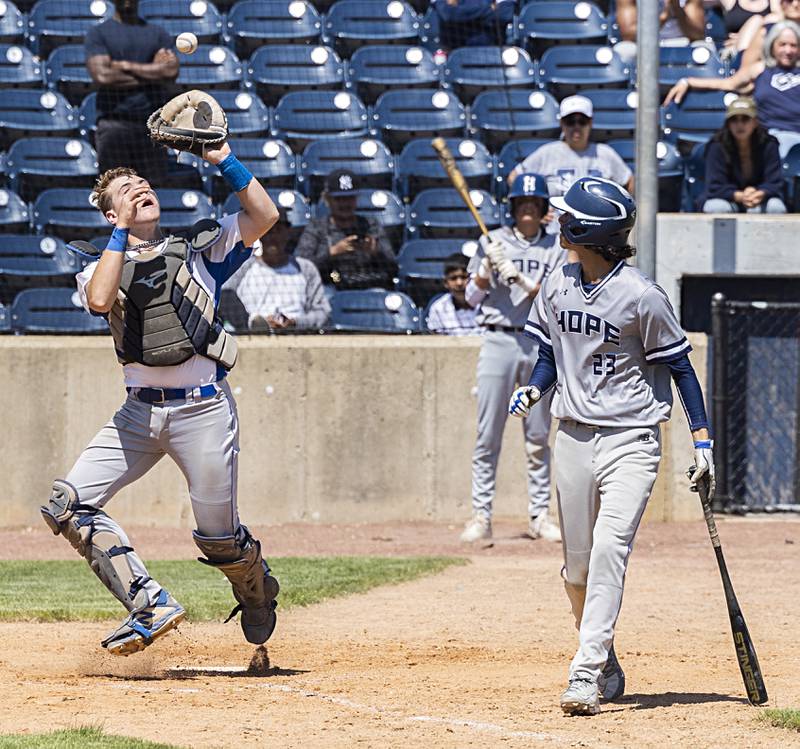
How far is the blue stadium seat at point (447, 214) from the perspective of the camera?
38.3ft

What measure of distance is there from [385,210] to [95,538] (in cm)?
661

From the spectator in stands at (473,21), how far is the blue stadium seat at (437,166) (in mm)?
1310

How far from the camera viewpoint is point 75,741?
4.19 metres

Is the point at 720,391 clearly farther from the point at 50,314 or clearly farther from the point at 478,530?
the point at 50,314

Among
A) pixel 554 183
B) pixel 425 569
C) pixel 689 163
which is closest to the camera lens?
pixel 425 569

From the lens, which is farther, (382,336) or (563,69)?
(563,69)

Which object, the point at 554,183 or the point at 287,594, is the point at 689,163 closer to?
the point at 554,183

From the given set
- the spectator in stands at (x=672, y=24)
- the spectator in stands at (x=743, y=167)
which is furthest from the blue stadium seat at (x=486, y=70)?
the spectator in stands at (x=743, y=167)

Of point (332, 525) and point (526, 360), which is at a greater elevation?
point (526, 360)

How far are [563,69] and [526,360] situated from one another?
14.3 feet

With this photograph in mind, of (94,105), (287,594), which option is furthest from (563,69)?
(287,594)

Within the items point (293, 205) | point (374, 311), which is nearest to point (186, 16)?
point (293, 205)

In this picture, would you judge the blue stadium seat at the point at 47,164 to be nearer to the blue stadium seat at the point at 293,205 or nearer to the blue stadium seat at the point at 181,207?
the blue stadium seat at the point at 181,207

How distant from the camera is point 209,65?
1284 centimetres
